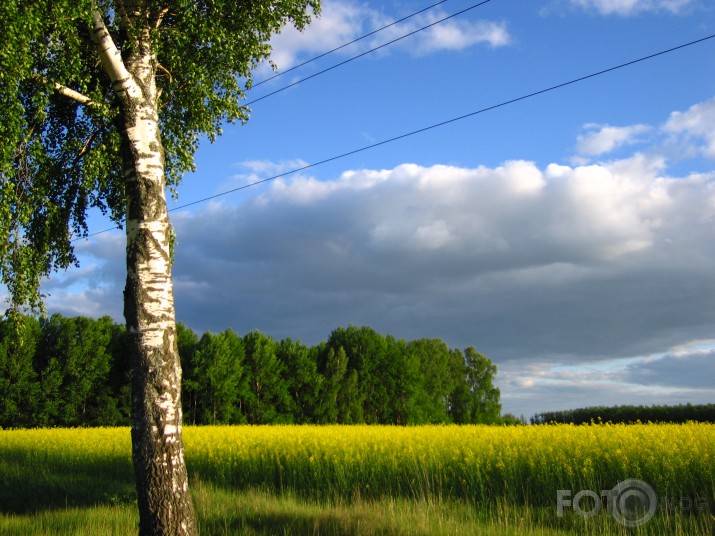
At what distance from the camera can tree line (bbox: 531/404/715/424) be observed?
136ft

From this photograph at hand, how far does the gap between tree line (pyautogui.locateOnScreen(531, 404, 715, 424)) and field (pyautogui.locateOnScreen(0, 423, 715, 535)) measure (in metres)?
24.6

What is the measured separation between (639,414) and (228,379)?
30256 millimetres

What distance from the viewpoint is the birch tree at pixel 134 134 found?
809 cm

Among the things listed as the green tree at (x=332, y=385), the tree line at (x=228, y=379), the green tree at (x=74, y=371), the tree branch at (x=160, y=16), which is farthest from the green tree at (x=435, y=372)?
the tree branch at (x=160, y=16)

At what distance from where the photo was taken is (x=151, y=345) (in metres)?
8.08

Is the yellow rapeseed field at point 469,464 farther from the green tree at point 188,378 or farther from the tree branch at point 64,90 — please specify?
the green tree at point 188,378

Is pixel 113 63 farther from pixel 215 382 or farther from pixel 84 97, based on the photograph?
pixel 215 382

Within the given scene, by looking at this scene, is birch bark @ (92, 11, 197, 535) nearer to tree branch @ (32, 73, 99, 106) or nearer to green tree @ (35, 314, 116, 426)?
tree branch @ (32, 73, 99, 106)

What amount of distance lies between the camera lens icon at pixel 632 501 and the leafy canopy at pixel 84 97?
10362 mm

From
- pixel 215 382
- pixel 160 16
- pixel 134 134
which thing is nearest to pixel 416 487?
pixel 134 134

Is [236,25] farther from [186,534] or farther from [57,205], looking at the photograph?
[186,534]

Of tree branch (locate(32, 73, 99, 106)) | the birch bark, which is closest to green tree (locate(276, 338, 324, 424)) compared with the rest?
tree branch (locate(32, 73, 99, 106))

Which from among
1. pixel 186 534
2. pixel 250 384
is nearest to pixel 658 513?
pixel 186 534

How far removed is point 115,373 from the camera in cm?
4784
